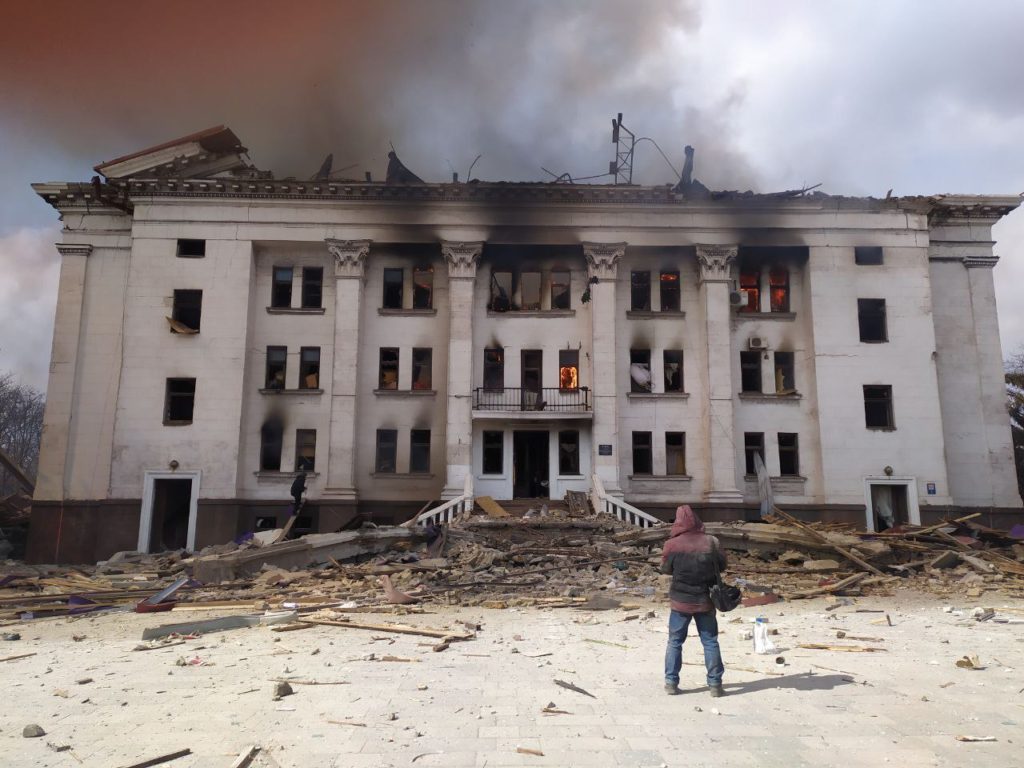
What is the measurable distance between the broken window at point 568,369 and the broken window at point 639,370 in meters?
2.24

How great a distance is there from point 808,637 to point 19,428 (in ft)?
237

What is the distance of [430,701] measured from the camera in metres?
6.94

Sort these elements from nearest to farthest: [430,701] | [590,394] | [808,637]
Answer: [430,701], [808,637], [590,394]

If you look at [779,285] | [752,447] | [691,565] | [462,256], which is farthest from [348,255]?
[691,565]

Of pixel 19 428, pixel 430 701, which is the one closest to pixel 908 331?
pixel 430 701

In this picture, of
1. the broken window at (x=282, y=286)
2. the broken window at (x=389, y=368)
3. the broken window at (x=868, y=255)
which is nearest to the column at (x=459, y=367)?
the broken window at (x=389, y=368)

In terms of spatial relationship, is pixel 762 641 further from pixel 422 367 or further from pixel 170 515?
pixel 170 515

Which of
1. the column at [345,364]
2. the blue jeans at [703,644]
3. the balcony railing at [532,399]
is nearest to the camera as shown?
the blue jeans at [703,644]

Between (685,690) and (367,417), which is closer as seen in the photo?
(685,690)

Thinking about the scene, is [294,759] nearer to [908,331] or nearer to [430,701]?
[430,701]

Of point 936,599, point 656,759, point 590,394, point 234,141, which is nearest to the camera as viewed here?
point 656,759

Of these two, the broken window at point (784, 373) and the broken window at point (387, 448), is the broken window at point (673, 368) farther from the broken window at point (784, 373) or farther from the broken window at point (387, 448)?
the broken window at point (387, 448)


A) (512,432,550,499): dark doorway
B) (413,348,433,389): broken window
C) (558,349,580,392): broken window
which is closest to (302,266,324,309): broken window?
(413,348,433,389): broken window

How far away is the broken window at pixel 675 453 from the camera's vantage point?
26953 millimetres
